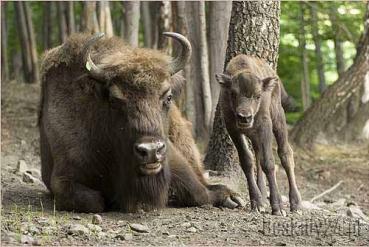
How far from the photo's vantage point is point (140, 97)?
272 inches

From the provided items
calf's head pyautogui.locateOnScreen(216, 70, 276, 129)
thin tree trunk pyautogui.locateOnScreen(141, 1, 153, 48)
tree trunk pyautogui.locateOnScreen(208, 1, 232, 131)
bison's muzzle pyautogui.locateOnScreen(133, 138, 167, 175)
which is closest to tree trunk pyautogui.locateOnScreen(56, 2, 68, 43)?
thin tree trunk pyautogui.locateOnScreen(141, 1, 153, 48)

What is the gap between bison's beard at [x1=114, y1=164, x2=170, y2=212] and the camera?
279 inches

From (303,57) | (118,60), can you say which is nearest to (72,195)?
(118,60)

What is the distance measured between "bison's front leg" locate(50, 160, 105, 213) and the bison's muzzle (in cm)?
86

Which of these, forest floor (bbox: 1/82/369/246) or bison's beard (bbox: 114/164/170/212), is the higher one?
bison's beard (bbox: 114/164/170/212)

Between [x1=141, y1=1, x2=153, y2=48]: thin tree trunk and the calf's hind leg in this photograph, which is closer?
the calf's hind leg

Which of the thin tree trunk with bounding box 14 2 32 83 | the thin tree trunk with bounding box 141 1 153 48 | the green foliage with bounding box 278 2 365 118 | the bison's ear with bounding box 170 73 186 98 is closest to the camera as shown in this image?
the bison's ear with bounding box 170 73 186 98

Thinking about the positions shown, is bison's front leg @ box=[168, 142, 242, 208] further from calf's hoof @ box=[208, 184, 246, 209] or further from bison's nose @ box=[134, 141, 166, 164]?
bison's nose @ box=[134, 141, 166, 164]

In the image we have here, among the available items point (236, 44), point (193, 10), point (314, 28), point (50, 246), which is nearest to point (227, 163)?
point (236, 44)

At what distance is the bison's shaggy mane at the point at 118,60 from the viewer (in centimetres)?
703

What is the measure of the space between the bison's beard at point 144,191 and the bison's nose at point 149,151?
455 millimetres

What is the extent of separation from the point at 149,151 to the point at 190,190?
4.69ft

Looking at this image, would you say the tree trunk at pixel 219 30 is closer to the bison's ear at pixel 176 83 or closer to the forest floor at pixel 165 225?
the forest floor at pixel 165 225

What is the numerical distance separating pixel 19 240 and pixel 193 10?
8.69 m
